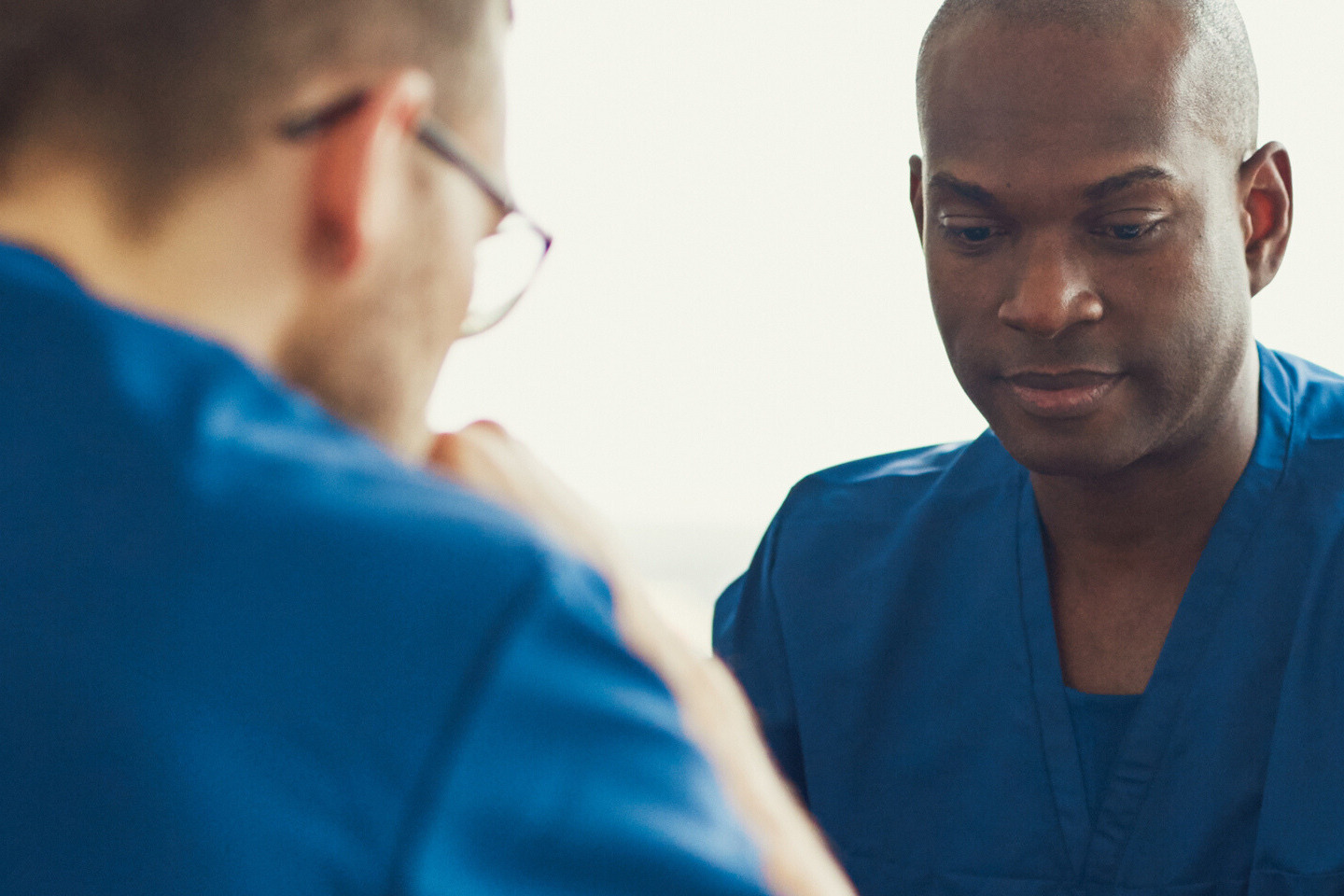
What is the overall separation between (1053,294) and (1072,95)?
0.14 metres

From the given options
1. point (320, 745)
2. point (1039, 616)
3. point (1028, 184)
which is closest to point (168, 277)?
point (320, 745)

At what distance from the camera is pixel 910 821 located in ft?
3.23

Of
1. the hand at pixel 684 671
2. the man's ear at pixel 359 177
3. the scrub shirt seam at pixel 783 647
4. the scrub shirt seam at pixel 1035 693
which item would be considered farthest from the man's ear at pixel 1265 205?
the man's ear at pixel 359 177

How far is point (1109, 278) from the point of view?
90 centimetres

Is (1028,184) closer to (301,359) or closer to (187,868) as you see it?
(301,359)

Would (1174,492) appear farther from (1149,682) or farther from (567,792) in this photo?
(567,792)

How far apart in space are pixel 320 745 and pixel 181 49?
0.24 meters

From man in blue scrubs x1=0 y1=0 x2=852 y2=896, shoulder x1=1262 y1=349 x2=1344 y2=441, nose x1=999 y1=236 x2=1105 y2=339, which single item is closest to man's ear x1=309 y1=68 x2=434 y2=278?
man in blue scrubs x1=0 y1=0 x2=852 y2=896

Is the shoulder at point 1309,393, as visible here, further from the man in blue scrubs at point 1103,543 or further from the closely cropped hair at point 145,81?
the closely cropped hair at point 145,81

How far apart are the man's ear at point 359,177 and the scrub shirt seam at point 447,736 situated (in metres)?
0.15

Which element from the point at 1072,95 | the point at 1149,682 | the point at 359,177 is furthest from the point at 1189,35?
the point at 359,177

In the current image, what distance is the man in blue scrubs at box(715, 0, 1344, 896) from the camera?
90 centimetres

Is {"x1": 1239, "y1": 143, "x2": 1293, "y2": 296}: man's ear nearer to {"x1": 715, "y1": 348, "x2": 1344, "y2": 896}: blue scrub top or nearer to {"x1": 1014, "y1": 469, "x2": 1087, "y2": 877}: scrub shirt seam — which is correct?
{"x1": 715, "y1": 348, "x2": 1344, "y2": 896}: blue scrub top

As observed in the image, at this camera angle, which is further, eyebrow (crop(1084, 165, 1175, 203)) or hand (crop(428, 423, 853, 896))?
eyebrow (crop(1084, 165, 1175, 203))
